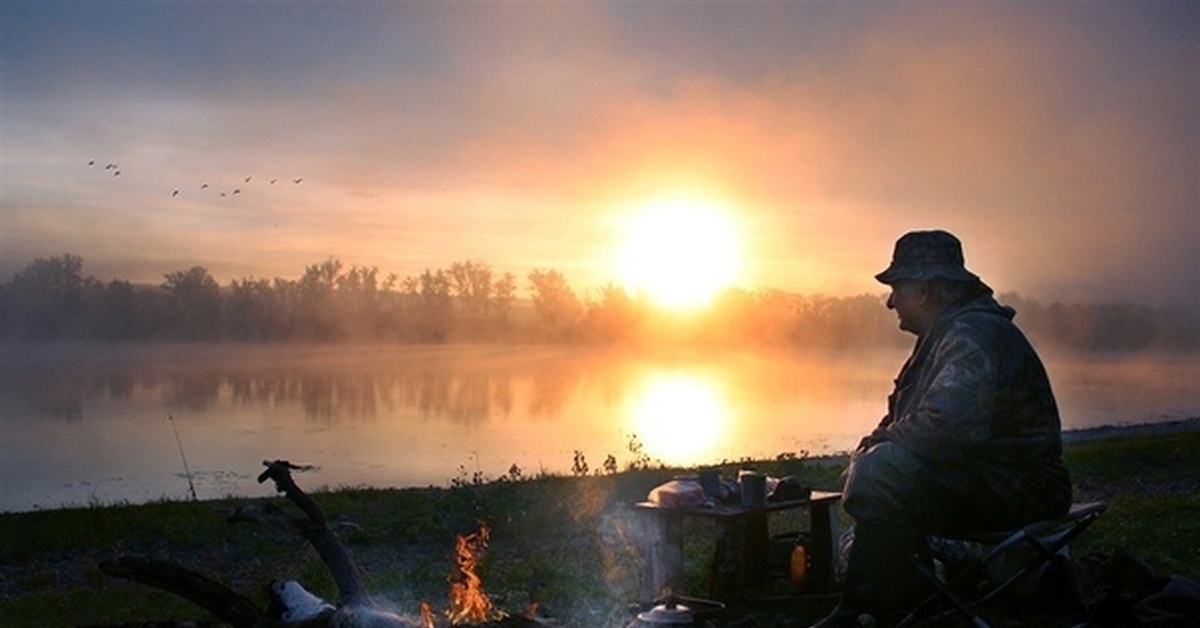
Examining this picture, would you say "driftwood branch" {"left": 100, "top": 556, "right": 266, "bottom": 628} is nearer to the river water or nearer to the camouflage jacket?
the camouflage jacket

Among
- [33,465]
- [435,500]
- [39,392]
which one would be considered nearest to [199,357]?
[39,392]

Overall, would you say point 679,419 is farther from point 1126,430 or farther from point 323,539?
point 323,539

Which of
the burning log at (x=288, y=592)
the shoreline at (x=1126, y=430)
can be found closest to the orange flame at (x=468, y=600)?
the burning log at (x=288, y=592)

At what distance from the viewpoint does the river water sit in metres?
25.0

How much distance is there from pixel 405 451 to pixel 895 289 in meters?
25.1

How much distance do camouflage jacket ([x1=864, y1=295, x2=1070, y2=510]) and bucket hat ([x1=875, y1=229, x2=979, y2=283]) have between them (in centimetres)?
34

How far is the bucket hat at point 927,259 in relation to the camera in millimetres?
5848

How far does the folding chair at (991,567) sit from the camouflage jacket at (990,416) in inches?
7.5

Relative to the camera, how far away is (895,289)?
605cm

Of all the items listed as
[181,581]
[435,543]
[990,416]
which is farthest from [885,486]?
[435,543]

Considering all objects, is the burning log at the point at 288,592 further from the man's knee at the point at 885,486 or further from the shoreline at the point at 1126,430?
the shoreline at the point at 1126,430

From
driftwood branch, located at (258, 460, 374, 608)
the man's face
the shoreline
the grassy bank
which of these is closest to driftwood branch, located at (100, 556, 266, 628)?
driftwood branch, located at (258, 460, 374, 608)

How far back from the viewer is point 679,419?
40844 millimetres

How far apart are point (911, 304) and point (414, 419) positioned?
36.3 meters
